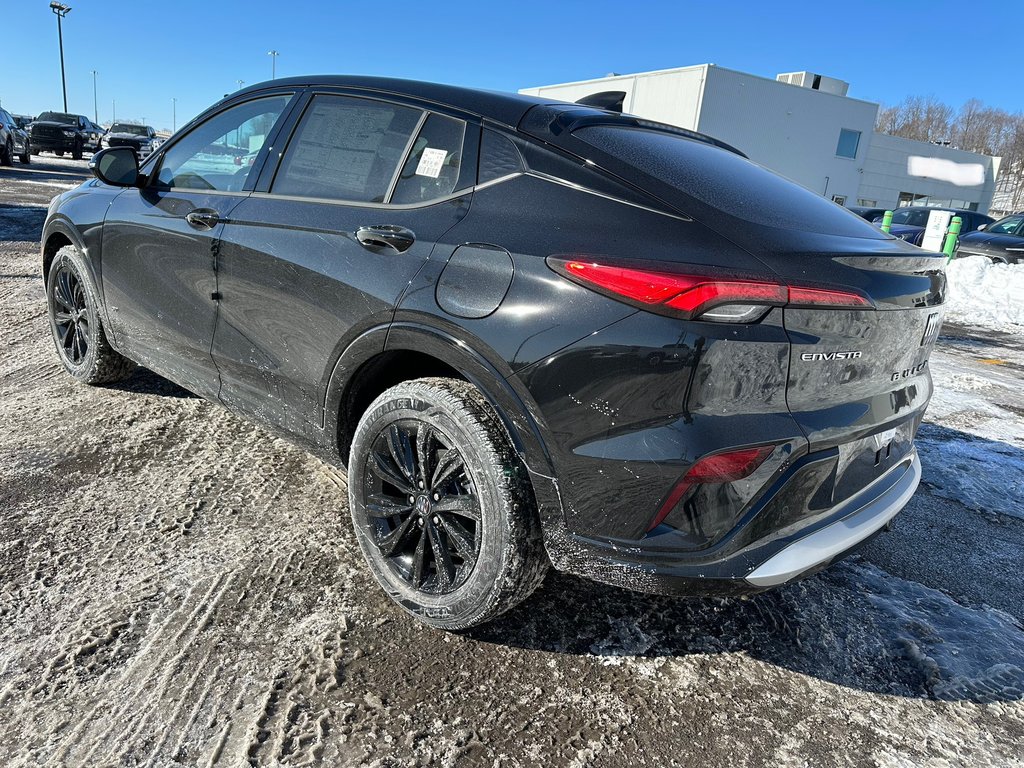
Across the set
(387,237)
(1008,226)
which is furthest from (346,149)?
(1008,226)

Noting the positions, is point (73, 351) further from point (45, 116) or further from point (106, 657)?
point (45, 116)

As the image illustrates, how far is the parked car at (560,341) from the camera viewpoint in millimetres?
1744

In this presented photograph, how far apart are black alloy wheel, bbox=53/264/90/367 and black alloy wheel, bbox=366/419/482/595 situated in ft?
8.45

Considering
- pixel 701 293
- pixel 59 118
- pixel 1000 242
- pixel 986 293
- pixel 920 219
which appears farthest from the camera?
pixel 59 118

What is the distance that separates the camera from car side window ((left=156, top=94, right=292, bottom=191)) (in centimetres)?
295

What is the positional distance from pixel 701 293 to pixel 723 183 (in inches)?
25.7

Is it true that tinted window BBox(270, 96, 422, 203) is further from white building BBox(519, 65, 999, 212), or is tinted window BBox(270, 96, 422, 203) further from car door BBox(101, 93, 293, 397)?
white building BBox(519, 65, 999, 212)

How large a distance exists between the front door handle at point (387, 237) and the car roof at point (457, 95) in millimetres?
470

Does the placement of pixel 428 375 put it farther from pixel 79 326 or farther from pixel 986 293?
pixel 986 293

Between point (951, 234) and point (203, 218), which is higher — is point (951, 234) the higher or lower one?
Result: the higher one

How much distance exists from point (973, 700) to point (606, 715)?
1.18 m

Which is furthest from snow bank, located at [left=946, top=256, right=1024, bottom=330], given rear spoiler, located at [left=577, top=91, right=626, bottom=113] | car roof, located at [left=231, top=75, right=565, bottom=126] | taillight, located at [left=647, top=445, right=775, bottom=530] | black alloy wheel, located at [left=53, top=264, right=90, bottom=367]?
black alloy wheel, located at [left=53, top=264, right=90, bottom=367]

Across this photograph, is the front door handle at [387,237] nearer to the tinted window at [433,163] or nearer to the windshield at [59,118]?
the tinted window at [433,163]

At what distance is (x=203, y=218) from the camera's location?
293 centimetres
